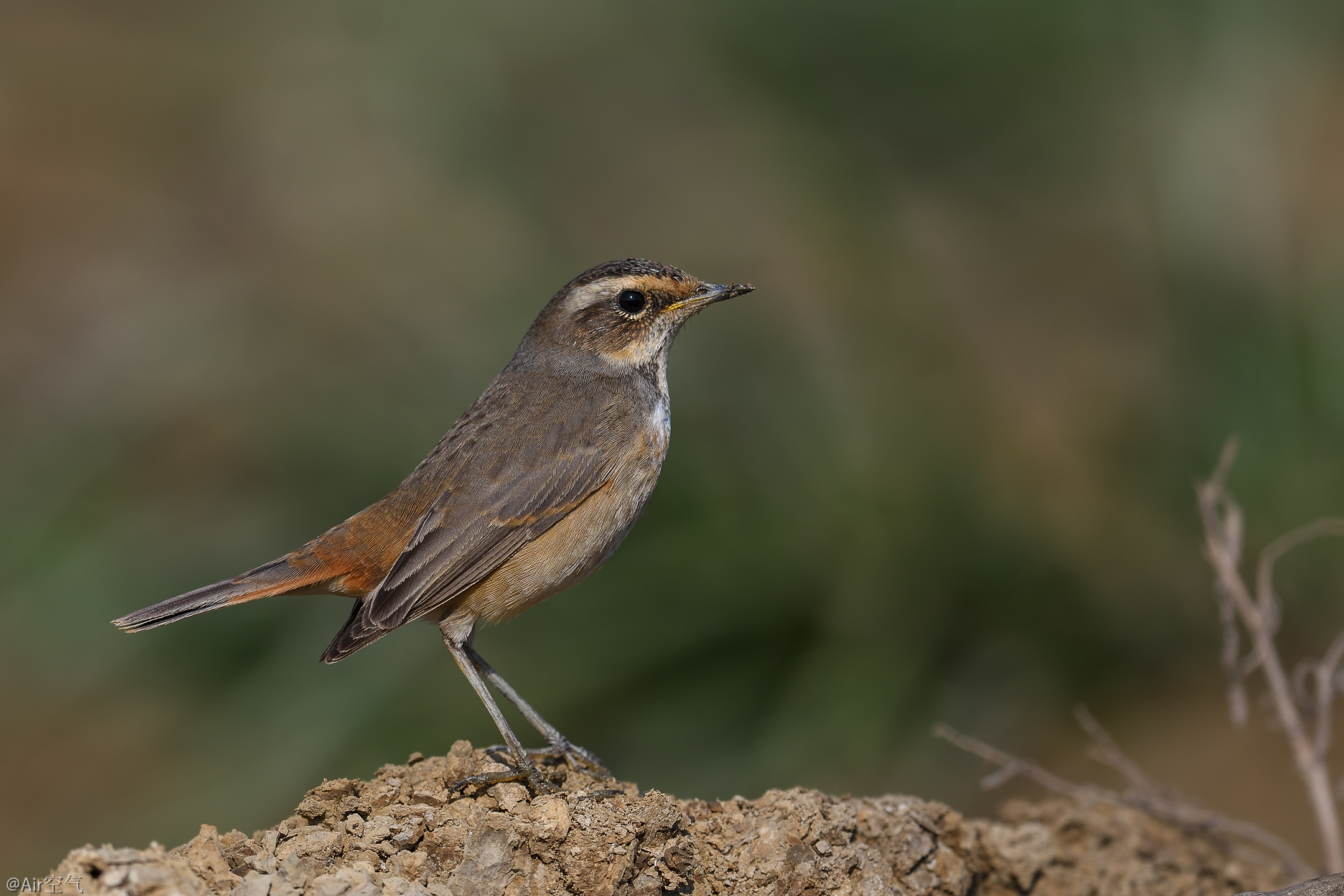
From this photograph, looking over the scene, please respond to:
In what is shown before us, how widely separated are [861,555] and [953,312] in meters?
2.88

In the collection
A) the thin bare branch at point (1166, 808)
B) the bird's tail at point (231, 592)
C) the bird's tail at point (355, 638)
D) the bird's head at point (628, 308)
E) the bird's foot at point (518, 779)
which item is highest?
the bird's head at point (628, 308)

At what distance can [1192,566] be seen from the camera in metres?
8.44

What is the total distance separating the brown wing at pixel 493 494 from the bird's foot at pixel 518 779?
2.35 feet

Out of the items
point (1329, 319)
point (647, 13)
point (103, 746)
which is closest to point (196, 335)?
point (103, 746)

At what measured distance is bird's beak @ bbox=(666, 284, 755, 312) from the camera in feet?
16.8

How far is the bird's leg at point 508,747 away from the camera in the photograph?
3.84 meters

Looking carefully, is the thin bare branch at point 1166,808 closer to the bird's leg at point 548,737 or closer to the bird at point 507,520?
the bird's leg at point 548,737

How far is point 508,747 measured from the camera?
14.2ft

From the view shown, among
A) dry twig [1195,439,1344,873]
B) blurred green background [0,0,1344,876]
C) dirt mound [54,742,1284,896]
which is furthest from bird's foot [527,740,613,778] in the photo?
blurred green background [0,0,1344,876]

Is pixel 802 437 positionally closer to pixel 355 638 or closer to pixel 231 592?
pixel 355 638

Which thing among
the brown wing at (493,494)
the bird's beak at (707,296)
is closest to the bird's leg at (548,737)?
the brown wing at (493,494)

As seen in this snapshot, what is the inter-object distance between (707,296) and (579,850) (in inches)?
101

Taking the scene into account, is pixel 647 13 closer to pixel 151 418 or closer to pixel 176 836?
pixel 151 418

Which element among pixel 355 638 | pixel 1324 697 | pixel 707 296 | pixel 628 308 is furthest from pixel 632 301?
pixel 1324 697
